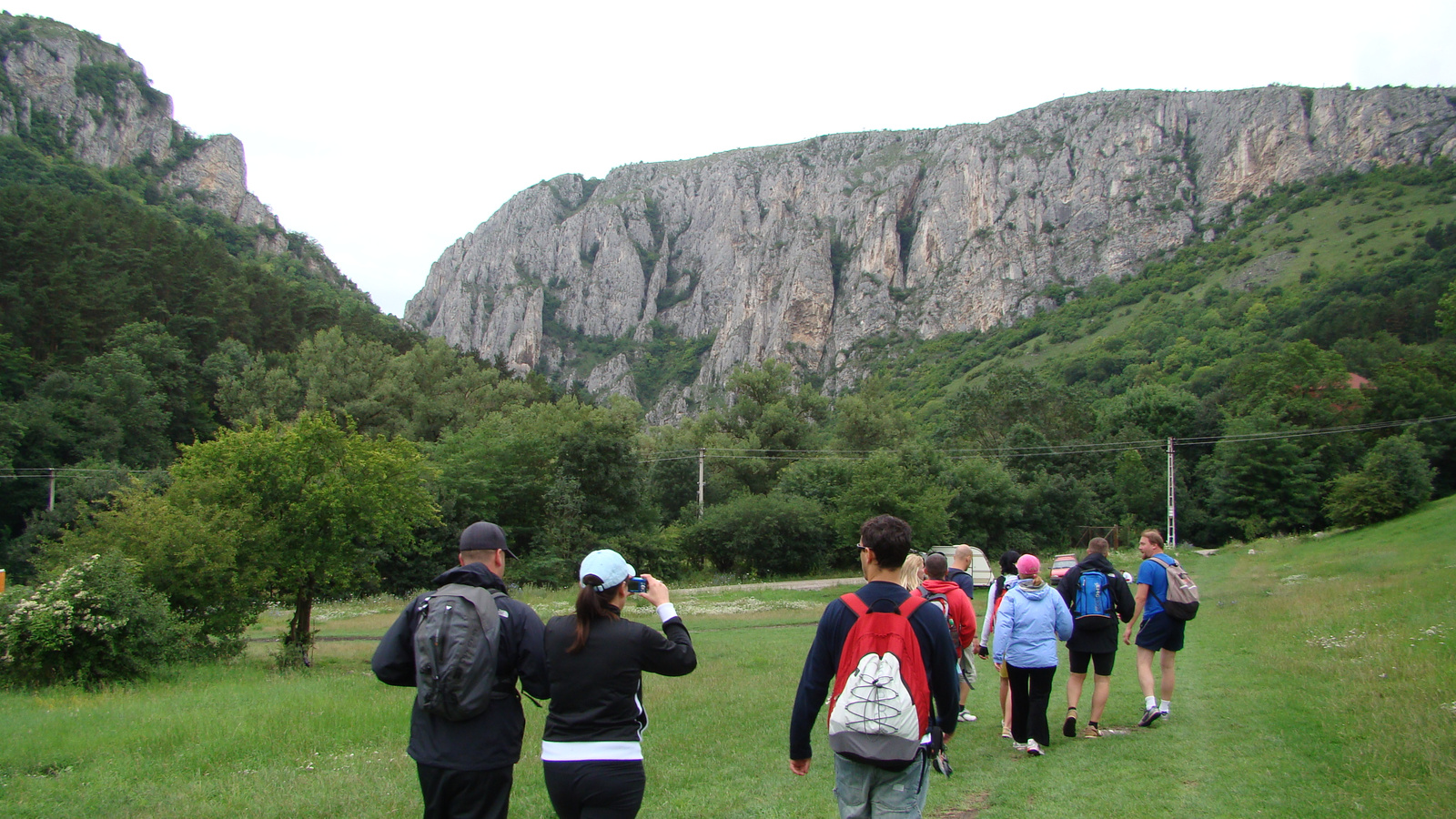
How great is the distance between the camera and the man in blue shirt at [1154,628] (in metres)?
8.08

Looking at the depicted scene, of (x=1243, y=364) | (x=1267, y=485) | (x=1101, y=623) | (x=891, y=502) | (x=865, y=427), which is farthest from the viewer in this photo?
(x=1243, y=364)

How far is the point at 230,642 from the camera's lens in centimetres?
1655

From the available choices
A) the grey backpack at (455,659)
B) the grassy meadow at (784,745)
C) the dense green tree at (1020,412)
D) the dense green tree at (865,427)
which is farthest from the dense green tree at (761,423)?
the grey backpack at (455,659)

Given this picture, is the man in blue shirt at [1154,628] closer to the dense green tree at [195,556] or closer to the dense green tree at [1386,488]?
the dense green tree at [195,556]

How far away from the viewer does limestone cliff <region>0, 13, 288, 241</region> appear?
108 m

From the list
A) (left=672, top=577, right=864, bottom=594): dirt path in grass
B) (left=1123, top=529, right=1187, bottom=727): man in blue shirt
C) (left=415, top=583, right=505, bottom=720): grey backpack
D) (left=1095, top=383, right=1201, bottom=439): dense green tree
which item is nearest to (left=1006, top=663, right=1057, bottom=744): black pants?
(left=1123, top=529, right=1187, bottom=727): man in blue shirt

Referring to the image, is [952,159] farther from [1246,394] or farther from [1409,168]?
[1246,394]

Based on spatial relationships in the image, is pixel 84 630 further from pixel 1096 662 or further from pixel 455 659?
pixel 1096 662

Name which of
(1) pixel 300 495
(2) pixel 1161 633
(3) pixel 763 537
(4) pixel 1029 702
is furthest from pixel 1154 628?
(3) pixel 763 537

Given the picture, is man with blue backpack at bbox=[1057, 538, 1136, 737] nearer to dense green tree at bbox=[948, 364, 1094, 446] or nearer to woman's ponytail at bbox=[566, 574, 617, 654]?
woman's ponytail at bbox=[566, 574, 617, 654]

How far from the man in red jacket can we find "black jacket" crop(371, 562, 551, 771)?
4226mm

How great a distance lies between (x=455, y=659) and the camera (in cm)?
336

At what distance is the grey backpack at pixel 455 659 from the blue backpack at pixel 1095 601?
636 centimetres

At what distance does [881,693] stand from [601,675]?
1.23 metres
